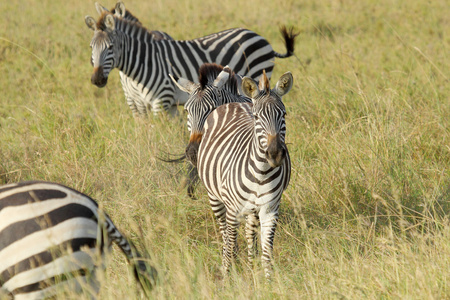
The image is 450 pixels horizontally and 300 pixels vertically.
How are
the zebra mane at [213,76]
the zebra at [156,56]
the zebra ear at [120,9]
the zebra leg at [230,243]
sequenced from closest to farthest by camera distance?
the zebra leg at [230,243]
the zebra mane at [213,76]
the zebra at [156,56]
the zebra ear at [120,9]

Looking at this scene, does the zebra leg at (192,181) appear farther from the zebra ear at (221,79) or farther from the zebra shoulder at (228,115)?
the zebra ear at (221,79)

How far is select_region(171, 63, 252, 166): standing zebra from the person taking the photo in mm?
4852

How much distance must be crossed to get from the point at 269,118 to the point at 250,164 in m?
0.43

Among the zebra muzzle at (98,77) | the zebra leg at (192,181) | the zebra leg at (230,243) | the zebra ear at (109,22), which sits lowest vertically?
the zebra leg at (230,243)

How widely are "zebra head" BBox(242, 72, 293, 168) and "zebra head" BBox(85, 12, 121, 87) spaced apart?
372 cm

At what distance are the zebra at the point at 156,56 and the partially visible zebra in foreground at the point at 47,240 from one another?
15.0 ft

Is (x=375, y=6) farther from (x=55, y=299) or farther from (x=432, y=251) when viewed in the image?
(x=55, y=299)

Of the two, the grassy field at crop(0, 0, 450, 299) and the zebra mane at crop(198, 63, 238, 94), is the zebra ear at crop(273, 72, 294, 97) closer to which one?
the grassy field at crop(0, 0, 450, 299)

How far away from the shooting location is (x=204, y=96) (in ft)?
16.4

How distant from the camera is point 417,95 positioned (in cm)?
708

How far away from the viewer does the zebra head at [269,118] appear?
352cm

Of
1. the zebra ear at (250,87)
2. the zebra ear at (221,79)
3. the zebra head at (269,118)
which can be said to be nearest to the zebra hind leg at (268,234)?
the zebra head at (269,118)

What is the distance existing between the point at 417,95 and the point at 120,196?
4203mm

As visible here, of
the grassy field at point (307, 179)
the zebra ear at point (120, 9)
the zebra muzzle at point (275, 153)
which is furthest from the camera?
the zebra ear at point (120, 9)
